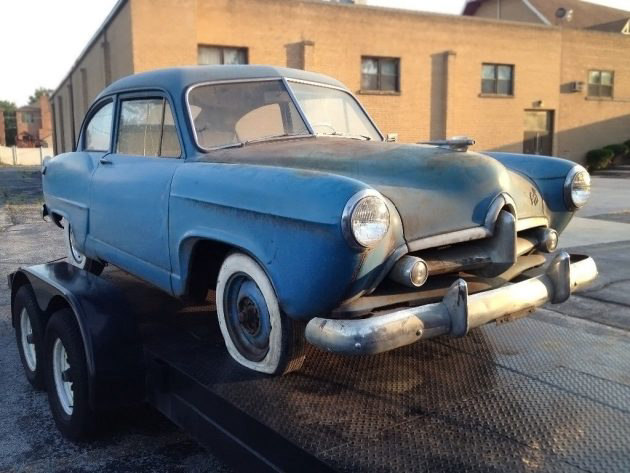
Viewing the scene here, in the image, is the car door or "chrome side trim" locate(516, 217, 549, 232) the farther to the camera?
the car door

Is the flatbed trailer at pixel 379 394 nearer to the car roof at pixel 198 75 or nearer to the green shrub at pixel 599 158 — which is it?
the car roof at pixel 198 75

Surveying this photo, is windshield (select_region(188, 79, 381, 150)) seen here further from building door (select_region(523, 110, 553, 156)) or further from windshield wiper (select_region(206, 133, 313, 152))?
building door (select_region(523, 110, 553, 156))

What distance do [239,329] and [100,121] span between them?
2670 mm

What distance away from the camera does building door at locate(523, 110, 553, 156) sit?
26.4 meters

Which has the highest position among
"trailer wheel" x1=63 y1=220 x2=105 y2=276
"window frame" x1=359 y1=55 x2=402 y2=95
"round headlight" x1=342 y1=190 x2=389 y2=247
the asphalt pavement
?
"window frame" x1=359 y1=55 x2=402 y2=95

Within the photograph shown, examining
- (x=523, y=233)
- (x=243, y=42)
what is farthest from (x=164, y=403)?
(x=243, y=42)

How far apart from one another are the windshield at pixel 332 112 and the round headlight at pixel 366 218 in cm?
152

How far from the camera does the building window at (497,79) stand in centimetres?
2466

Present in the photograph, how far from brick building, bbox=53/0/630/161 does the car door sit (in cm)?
1398

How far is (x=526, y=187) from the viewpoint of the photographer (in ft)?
10.8

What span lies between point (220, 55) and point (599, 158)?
18.3 m

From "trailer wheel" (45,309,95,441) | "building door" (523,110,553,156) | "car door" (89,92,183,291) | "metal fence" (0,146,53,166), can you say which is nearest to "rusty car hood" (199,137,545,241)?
"car door" (89,92,183,291)

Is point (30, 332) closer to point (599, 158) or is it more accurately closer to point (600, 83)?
point (599, 158)

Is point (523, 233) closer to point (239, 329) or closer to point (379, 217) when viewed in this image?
point (379, 217)
